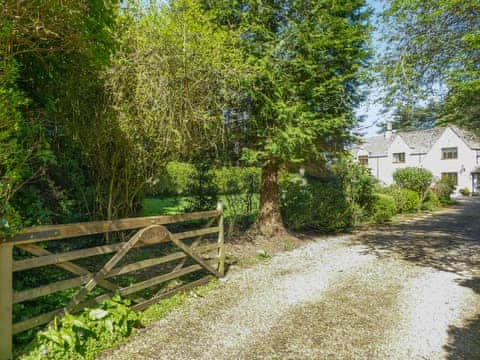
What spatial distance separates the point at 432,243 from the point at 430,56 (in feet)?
16.3

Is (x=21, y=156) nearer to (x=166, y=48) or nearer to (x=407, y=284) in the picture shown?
(x=166, y=48)

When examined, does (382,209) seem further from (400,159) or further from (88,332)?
(400,159)

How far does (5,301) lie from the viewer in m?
2.65

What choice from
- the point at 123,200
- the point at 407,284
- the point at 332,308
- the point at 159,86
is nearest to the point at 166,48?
the point at 159,86

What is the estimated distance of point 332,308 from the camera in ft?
14.2

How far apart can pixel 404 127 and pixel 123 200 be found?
8.34 meters

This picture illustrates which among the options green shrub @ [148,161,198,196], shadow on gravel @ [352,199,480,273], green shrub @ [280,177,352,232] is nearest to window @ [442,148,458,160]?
shadow on gravel @ [352,199,480,273]

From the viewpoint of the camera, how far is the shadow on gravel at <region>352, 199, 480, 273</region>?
6.93 m

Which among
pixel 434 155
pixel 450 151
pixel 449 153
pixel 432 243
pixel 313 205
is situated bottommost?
pixel 432 243

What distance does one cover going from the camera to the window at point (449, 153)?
3162cm

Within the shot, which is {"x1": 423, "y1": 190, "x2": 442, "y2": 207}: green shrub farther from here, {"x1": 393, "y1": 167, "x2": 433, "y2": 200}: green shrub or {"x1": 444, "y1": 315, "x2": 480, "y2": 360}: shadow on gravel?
{"x1": 444, "y1": 315, "x2": 480, "y2": 360}: shadow on gravel

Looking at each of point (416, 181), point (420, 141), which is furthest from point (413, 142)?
point (416, 181)

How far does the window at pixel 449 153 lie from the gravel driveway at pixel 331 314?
96.2 feet

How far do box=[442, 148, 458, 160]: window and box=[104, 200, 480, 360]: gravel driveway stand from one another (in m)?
29.3
